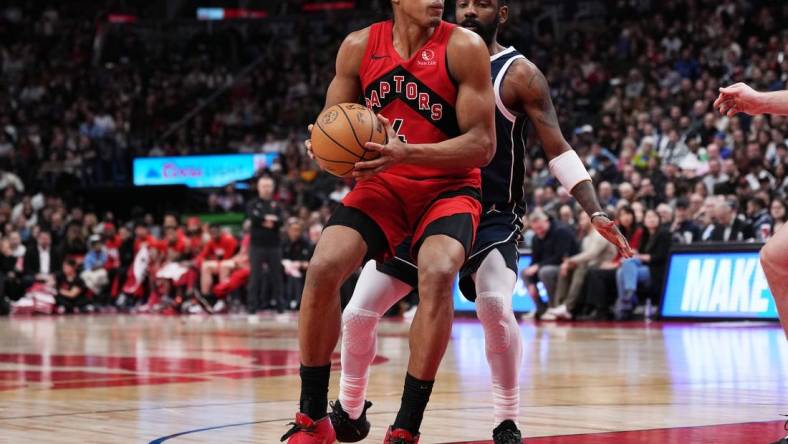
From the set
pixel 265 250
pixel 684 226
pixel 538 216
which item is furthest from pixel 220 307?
pixel 684 226

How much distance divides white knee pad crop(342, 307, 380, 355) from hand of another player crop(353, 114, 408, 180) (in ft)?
2.43

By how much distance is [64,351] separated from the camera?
39.7 ft

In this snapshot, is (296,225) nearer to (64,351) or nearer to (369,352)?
(64,351)

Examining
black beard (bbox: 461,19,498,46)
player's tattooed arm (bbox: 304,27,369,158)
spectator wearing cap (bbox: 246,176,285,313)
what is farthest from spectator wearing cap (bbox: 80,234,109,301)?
player's tattooed arm (bbox: 304,27,369,158)

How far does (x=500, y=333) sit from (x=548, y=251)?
1303 cm

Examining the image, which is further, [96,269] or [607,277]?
[96,269]

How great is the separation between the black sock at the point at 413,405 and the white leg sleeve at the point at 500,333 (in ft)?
1.63

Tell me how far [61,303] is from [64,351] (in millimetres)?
11248

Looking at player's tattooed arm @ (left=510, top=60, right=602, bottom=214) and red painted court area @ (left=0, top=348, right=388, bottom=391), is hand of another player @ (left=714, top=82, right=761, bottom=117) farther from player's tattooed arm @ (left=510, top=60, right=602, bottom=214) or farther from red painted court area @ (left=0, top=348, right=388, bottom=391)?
red painted court area @ (left=0, top=348, right=388, bottom=391)

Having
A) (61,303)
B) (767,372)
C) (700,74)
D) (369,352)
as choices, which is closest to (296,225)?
(61,303)

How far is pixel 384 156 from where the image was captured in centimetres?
508

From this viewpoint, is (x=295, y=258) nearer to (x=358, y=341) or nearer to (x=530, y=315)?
(x=530, y=315)

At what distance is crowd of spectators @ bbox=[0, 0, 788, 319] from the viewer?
723 inches

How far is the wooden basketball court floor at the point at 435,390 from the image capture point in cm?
604
